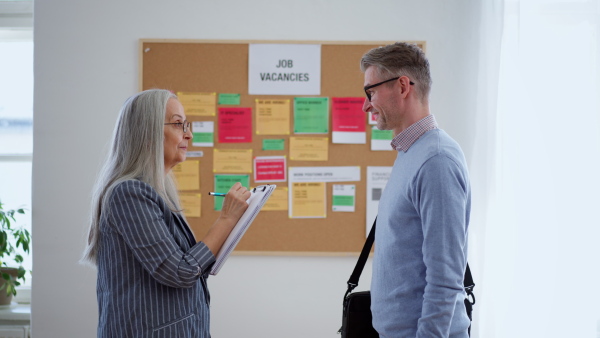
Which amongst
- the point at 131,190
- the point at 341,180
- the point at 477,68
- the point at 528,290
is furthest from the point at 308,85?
the point at 131,190

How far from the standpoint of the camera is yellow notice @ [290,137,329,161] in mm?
3252

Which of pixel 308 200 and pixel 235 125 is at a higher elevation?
pixel 235 125

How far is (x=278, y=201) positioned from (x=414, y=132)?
5.41ft

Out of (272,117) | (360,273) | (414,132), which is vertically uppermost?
(272,117)

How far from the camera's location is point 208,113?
10.7 feet

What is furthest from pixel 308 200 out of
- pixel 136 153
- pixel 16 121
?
pixel 16 121

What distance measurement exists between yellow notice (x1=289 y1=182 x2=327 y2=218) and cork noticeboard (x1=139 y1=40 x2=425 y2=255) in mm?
31

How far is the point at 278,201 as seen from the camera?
3.26 meters

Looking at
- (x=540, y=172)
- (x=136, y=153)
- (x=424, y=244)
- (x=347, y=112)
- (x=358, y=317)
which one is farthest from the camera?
(x=347, y=112)

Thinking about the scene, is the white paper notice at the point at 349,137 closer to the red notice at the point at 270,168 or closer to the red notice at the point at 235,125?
the red notice at the point at 270,168

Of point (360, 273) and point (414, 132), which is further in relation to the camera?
point (360, 273)

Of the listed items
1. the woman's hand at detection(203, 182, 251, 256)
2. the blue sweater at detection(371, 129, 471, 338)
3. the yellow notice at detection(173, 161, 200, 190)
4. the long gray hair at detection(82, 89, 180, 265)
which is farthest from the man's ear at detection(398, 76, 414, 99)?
the yellow notice at detection(173, 161, 200, 190)

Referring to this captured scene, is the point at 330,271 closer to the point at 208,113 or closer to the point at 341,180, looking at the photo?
the point at 341,180

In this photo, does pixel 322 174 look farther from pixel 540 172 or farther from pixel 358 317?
pixel 358 317
